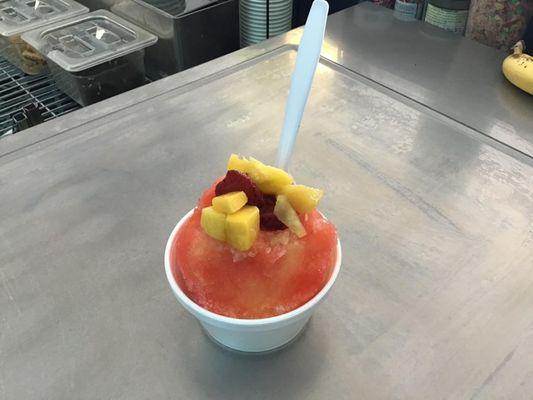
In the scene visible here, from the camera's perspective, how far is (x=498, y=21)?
3.00 feet

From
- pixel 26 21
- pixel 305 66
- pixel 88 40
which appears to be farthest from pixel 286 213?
pixel 26 21

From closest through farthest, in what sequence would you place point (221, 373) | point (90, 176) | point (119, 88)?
point (221, 373) < point (90, 176) < point (119, 88)

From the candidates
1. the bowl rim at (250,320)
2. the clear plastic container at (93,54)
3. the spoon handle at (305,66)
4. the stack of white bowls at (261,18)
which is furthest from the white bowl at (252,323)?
the stack of white bowls at (261,18)

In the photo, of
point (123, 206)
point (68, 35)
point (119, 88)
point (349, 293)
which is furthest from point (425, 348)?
point (68, 35)

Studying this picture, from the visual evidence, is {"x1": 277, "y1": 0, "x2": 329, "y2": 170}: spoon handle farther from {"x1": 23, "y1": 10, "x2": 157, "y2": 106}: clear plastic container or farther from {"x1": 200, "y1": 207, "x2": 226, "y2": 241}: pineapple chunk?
{"x1": 23, "y1": 10, "x2": 157, "y2": 106}: clear plastic container

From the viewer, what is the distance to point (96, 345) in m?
0.49

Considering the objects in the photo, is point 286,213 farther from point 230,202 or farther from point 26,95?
point 26,95

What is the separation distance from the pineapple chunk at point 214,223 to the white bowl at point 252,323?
2.2 inches

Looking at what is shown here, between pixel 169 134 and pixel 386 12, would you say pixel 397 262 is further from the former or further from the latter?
pixel 386 12

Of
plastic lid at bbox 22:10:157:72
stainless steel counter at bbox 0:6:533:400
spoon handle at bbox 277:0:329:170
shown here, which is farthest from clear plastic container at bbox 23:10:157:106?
spoon handle at bbox 277:0:329:170

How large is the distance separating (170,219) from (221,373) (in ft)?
0.69

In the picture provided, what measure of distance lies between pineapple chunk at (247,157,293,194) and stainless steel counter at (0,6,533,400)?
16cm

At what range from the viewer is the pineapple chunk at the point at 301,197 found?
406 mm

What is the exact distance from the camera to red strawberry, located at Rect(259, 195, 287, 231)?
407 mm
